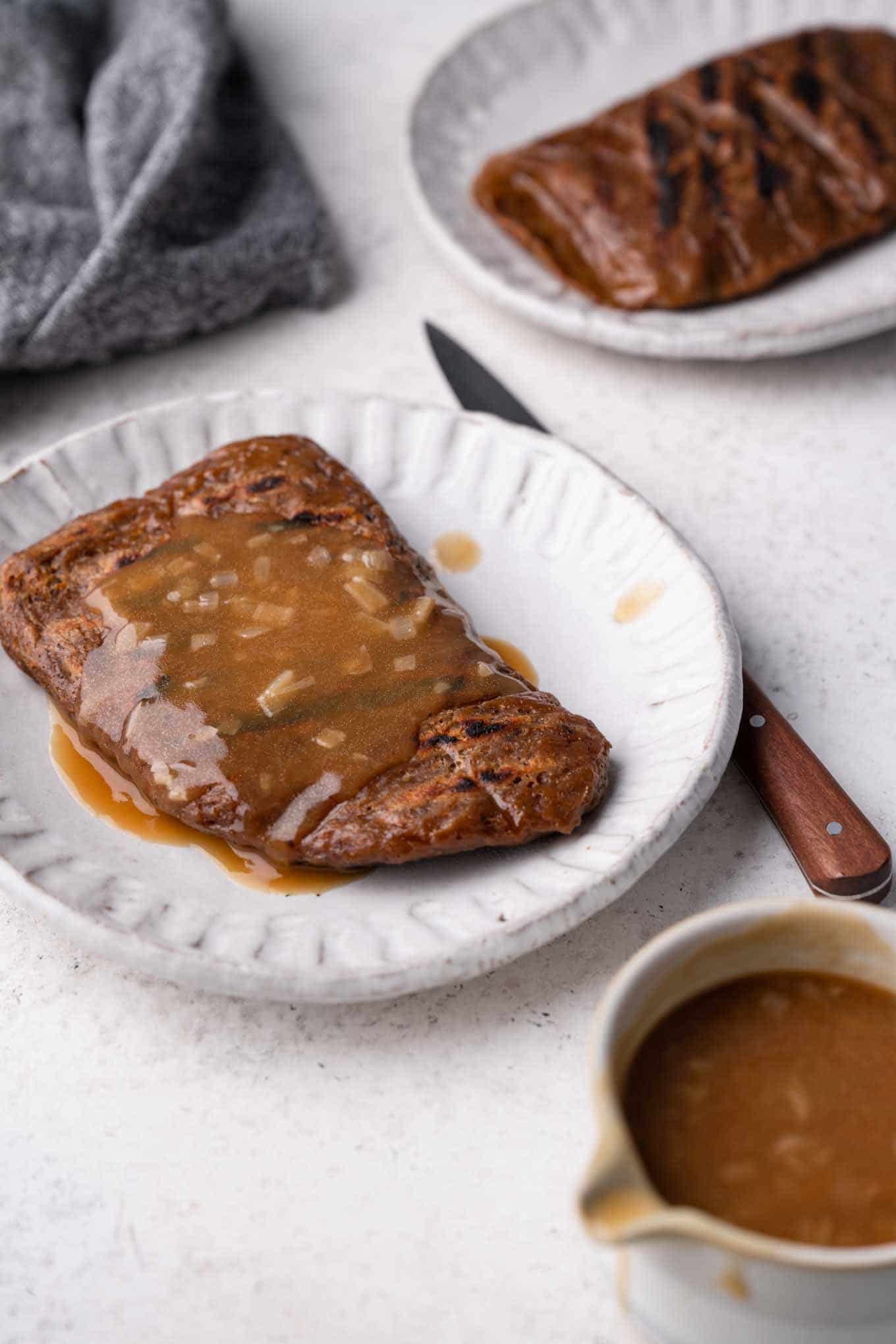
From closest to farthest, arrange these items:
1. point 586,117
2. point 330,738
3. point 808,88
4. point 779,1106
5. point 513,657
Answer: point 779,1106 → point 330,738 → point 513,657 → point 808,88 → point 586,117

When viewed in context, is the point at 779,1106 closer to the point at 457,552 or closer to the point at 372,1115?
the point at 372,1115

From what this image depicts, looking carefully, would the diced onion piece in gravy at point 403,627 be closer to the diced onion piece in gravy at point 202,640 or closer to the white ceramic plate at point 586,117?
the diced onion piece in gravy at point 202,640

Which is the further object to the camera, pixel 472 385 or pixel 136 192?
pixel 136 192

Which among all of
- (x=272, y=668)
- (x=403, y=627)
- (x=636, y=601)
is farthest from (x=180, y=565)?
(x=636, y=601)

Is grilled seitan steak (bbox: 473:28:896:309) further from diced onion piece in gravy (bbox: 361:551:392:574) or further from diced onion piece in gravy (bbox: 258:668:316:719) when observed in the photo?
diced onion piece in gravy (bbox: 258:668:316:719)

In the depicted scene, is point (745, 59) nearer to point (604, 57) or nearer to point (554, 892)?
point (604, 57)

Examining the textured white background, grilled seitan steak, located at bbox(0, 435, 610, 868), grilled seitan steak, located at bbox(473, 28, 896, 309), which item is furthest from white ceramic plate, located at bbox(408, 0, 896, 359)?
grilled seitan steak, located at bbox(0, 435, 610, 868)
